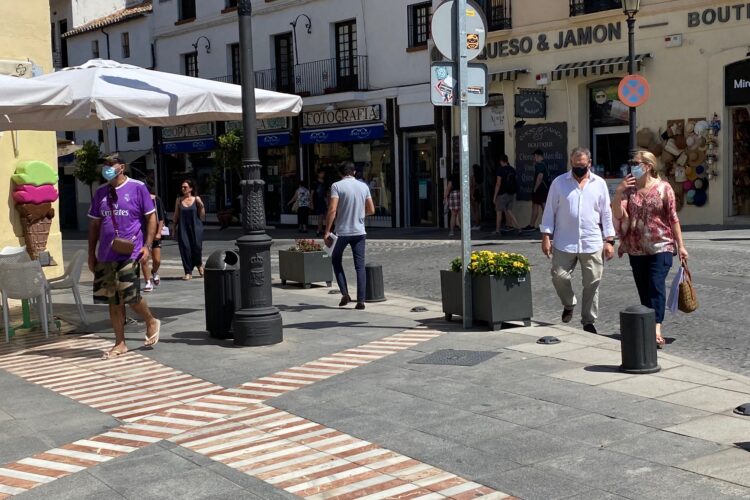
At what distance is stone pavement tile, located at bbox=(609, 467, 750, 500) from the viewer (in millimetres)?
4547

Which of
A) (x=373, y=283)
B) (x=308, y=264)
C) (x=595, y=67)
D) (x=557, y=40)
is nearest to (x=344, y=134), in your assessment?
(x=557, y=40)

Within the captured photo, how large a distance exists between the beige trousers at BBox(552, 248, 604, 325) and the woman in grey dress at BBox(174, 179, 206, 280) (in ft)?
24.9

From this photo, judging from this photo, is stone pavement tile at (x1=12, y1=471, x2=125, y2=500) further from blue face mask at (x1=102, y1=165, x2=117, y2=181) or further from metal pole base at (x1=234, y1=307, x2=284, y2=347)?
blue face mask at (x1=102, y1=165, x2=117, y2=181)

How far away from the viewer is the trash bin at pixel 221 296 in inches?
371

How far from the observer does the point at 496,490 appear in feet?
15.7

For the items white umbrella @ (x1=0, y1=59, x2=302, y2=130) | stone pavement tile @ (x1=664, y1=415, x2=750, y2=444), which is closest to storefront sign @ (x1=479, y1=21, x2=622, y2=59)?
white umbrella @ (x1=0, y1=59, x2=302, y2=130)

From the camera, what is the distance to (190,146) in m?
37.3

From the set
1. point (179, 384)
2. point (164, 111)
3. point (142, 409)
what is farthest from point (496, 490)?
point (164, 111)

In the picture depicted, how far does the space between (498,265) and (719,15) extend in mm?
13855

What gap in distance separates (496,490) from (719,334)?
5.19 m

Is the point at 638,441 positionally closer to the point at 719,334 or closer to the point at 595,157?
the point at 719,334

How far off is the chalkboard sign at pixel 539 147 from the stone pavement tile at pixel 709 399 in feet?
55.8

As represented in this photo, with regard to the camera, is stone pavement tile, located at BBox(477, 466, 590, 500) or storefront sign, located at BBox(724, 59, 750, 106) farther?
storefront sign, located at BBox(724, 59, 750, 106)

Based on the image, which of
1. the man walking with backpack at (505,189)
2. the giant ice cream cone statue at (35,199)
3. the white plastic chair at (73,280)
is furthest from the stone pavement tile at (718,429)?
the man walking with backpack at (505,189)
